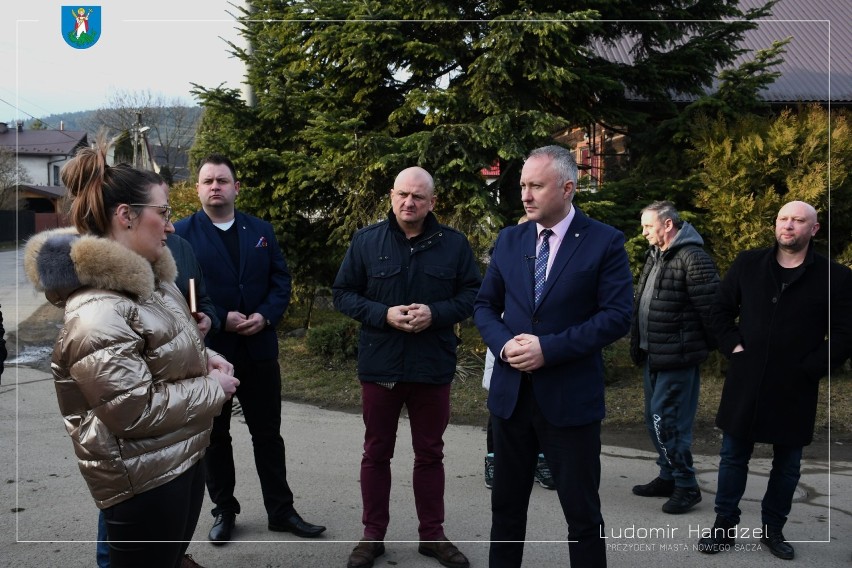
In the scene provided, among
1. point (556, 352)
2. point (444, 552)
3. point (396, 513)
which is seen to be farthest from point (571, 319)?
point (396, 513)

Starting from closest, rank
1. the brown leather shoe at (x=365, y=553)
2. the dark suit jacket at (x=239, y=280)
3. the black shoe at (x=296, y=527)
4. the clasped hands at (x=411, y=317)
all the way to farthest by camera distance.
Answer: the brown leather shoe at (x=365, y=553) < the clasped hands at (x=411, y=317) < the black shoe at (x=296, y=527) < the dark suit jacket at (x=239, y=280)

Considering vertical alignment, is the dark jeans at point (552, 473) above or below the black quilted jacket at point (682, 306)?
below

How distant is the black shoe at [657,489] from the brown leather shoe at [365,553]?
7.05 feet

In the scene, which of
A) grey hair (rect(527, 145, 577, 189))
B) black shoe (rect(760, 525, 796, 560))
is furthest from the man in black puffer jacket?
grey hair (rect(527, 145, 577, 189))

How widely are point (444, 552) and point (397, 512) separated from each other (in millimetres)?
785

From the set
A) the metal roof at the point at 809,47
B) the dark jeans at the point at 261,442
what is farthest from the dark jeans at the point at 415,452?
the metal roof at the point at 809,47

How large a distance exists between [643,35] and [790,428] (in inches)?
258

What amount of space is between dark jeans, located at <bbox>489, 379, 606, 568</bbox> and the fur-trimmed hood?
6.08 feet

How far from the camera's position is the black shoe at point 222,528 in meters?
4.13

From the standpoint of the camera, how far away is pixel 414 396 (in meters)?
4.19

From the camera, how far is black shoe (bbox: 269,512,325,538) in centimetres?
424

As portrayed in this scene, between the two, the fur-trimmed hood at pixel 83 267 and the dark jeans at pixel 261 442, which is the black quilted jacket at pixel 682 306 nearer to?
the dark jeans at pixel 261 442

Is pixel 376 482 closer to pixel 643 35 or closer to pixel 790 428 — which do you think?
pixel 790 428

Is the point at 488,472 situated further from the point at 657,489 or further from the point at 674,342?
the point at 674,342
